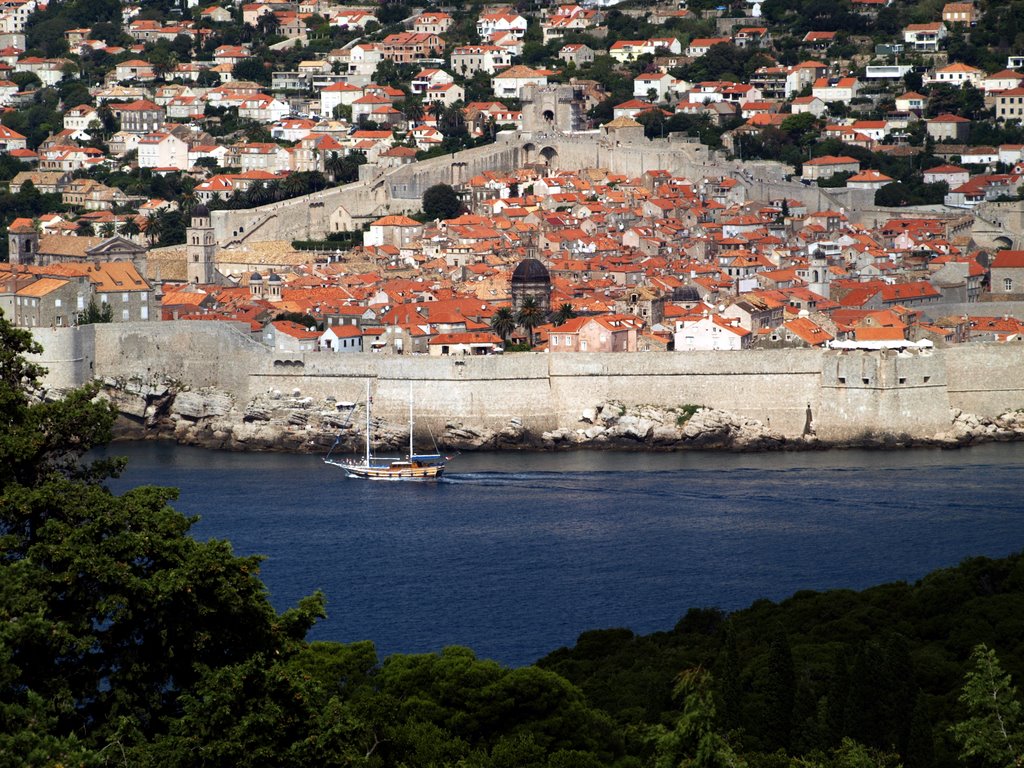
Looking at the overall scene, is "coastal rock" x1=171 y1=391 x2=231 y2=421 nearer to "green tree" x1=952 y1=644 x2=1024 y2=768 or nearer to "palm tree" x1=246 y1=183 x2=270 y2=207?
"palm tree" x1=246 y1=183 x2=270 y2=207

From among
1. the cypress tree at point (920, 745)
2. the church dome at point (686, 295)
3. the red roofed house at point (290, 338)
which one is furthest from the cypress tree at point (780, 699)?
the church dome at point (686, 295)

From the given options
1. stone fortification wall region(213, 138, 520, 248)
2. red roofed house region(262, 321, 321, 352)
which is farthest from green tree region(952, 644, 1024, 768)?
stone fortification wall region(213, 138, 520, 248)

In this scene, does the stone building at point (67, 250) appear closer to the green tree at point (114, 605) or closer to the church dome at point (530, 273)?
the church dome at point (530, 273)

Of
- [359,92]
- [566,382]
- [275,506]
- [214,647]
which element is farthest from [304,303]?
[214,647]

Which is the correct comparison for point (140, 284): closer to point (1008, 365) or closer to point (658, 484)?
point (658, 484)

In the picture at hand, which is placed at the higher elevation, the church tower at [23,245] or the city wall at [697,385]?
the church tower at [23,245]

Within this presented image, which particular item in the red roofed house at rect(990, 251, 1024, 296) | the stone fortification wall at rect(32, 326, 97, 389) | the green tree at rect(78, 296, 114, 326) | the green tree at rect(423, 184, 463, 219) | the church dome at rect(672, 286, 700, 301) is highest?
the green tree at rect(423, 184, 463, 219)
